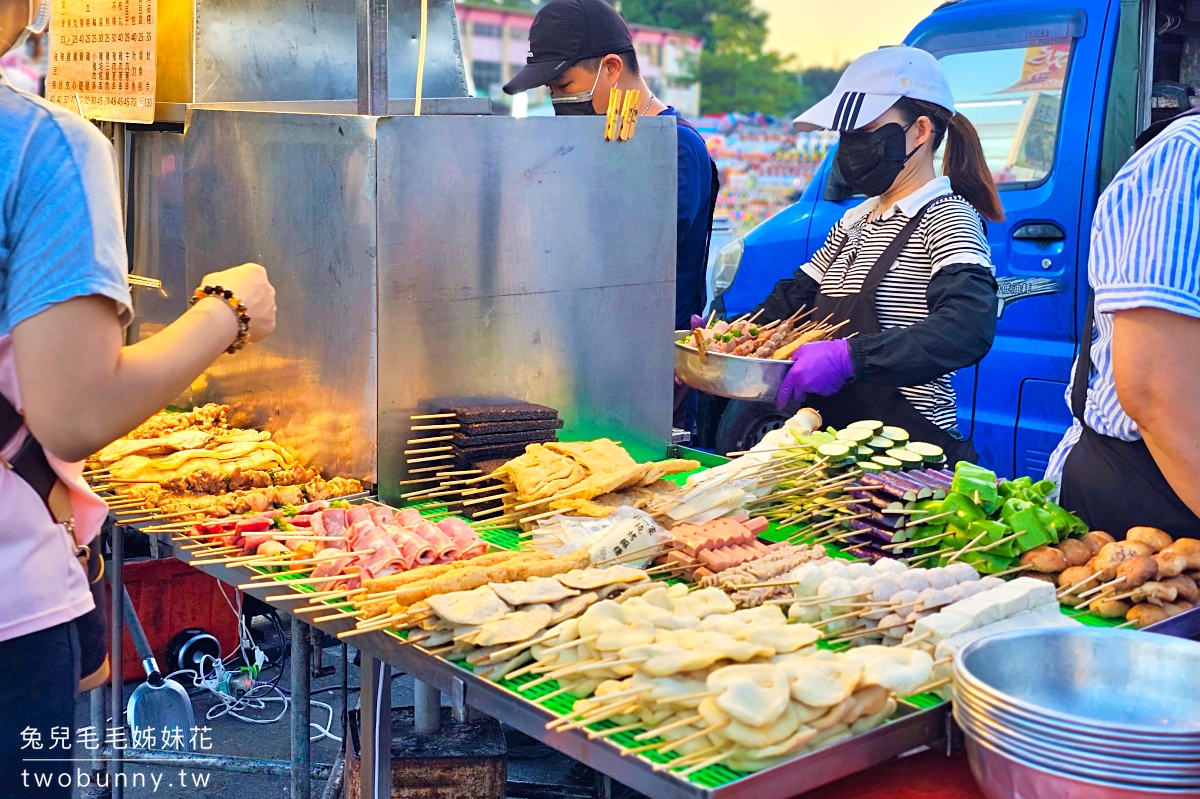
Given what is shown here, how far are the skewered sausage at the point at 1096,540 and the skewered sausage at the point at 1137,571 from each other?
0.21m

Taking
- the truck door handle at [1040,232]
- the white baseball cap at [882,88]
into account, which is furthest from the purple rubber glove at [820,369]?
the truck door handle at [1040,232]

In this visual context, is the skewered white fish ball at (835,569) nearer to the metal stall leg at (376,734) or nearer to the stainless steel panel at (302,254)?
the metal stall leg at (376,734)

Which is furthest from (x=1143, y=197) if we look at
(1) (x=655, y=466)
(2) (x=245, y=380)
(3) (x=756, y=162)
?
(3) (x=756, y=162)

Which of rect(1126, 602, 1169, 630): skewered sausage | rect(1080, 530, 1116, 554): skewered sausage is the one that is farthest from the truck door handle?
rect(1126, 602, 1169, 630): skewered sausage

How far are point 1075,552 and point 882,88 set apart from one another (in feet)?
6.38

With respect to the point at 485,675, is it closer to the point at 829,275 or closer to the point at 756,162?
the point at 829,275

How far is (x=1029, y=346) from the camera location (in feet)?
19.0

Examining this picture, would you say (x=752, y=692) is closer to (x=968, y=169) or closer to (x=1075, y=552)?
(x=1075, y=552)

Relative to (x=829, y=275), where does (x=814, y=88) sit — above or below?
above

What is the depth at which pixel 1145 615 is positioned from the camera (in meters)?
2.51

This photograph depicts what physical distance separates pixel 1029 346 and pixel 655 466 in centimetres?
305

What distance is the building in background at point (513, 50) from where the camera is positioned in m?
20.5

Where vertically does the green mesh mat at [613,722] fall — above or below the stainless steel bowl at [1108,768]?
below

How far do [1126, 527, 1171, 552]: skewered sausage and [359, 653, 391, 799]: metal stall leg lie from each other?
5.92 ft
